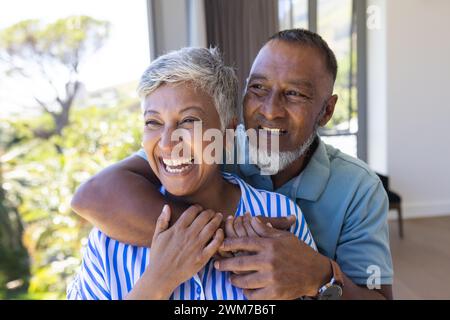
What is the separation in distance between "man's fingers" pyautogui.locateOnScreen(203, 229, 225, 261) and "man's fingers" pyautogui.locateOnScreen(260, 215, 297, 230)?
0.40ft

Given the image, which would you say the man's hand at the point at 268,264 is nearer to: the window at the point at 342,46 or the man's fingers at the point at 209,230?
the man's fingers at the point at 209,230

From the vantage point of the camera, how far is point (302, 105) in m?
1.11

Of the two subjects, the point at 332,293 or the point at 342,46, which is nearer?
the point at 332,293

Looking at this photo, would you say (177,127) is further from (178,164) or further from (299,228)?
(299,228)

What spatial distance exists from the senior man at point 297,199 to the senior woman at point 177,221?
4cm

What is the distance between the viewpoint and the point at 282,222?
84 centimetres

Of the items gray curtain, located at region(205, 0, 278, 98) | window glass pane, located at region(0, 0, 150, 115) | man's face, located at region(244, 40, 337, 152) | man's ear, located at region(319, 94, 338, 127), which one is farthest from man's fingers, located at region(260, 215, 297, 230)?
window glass pane, located at region(0, 0, 150, 115)

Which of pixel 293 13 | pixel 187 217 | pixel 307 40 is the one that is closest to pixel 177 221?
pixel 187 217

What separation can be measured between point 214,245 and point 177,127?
9.5 inches

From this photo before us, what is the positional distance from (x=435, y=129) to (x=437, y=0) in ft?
4.17

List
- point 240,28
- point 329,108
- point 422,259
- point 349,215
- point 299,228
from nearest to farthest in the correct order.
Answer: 1. point 299,228
2. point 349,215
3. point 329,108
4. point 240,28
5. point 422,259

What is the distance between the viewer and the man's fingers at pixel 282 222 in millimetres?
831

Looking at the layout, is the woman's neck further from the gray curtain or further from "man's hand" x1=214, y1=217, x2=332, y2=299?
the gray curtain
